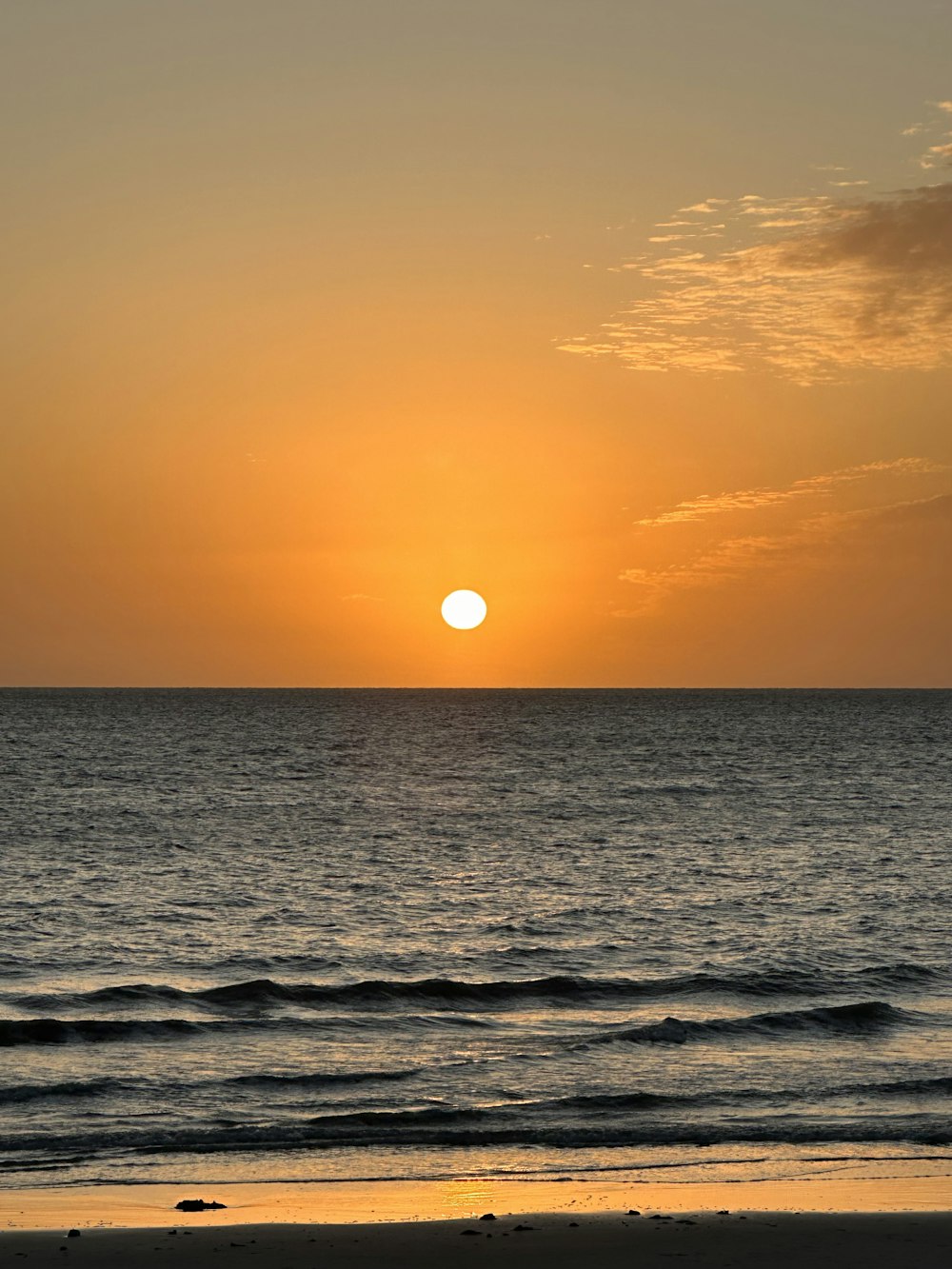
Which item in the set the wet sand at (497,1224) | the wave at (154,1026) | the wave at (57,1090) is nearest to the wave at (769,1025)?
the wave at (154,1026)

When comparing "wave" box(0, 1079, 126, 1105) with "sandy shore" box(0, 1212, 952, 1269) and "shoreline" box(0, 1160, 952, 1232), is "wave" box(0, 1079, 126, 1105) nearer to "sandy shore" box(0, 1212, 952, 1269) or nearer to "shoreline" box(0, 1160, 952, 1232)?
"shoreline" box(0, 1160, 952, 1232)

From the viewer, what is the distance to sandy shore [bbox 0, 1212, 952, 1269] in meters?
13.0

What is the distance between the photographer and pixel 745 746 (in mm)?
126062

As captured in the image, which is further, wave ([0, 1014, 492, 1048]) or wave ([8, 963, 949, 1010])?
wave ([8, 963, 949, 1010])

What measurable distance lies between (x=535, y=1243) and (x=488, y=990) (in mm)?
14119

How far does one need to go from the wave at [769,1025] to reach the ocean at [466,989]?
82mm

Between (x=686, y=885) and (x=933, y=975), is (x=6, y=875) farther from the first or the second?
(x=933, y=975)

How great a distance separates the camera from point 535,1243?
13.6 metres

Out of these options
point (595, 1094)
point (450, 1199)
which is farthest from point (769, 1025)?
point (450, 1199)

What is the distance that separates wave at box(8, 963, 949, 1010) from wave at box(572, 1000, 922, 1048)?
1922mm

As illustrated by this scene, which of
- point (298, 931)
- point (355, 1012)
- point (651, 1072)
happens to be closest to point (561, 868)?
point (298, 931)

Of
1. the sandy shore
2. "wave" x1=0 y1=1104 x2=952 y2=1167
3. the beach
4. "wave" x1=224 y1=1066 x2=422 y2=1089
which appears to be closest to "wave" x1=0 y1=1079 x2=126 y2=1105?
"wave" x1=224 y1=1066 x2=422 y2=1089

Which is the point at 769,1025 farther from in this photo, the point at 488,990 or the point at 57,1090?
the point at 57,1090

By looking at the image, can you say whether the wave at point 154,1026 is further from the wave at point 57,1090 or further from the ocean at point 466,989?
the wave at point 57,1090
